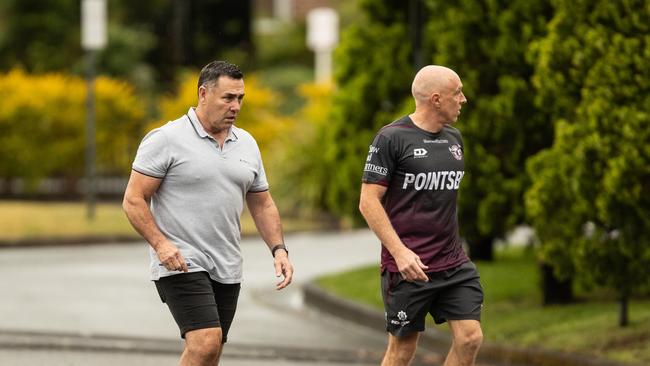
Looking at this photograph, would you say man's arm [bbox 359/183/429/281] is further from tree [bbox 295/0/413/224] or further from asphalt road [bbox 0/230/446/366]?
tree [bbox 295/0/413/224]

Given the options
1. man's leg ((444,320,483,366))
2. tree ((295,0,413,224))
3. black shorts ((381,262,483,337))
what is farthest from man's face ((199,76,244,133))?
tree ((295,0,413,224))

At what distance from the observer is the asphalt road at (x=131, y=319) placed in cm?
1096

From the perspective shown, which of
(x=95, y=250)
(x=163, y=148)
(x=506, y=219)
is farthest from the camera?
(x=95, y=250)

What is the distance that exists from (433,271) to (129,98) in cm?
2600

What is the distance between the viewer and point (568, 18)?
10.8 meters

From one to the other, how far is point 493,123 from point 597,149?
2.97 metres

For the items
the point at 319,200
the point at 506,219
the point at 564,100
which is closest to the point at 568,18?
the point at 564,100

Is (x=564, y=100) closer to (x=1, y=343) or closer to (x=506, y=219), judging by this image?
(x=506, y=219)

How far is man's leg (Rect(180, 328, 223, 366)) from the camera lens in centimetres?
650

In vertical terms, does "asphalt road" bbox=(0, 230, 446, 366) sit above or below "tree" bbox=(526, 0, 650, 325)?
below

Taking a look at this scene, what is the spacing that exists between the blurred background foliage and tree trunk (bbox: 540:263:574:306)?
1cm

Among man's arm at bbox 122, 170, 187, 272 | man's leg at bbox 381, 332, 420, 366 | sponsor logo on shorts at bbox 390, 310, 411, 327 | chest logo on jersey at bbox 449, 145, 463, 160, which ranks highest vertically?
chest logo on jersey at bbox 449, 145, 463, 160

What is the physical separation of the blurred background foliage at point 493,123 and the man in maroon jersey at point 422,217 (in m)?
3.10

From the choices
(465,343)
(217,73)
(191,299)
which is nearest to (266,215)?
(191,299)
